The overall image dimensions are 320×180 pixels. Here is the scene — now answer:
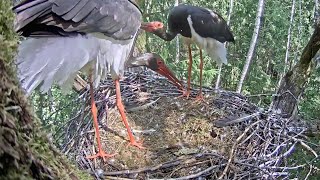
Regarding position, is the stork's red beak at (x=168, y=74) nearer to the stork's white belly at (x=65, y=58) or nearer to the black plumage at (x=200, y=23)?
the black plumage at (x=200, y=23)

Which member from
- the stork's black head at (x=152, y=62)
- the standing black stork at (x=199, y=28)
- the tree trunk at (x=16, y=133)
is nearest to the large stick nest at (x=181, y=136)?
the stork's black head at (x=152, y=62)

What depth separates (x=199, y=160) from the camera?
322 centimetres

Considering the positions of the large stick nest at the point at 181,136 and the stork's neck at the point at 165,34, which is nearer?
the large stick nest at the point at 181,136

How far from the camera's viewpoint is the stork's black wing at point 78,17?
7.39 feet

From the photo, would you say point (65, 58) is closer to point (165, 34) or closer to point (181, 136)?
point (181, 136)

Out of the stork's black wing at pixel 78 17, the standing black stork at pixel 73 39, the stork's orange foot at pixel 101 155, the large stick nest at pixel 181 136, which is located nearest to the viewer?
the stork's black wing at pixel 78 17

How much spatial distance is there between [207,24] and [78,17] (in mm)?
2011

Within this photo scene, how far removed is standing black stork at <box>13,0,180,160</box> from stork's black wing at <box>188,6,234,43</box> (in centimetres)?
119

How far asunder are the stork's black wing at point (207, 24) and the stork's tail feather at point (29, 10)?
2.27m

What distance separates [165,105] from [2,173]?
11.3ft

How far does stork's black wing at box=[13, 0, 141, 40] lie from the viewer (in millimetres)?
2254

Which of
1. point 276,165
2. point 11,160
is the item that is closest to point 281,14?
point 276,165

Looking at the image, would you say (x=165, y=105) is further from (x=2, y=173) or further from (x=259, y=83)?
(x=259, y=83)

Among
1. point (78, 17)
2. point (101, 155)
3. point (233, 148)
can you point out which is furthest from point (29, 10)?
point (233, 148)
